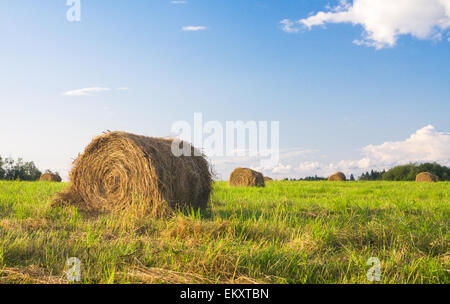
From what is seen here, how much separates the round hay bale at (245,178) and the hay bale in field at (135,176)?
8.63 metres

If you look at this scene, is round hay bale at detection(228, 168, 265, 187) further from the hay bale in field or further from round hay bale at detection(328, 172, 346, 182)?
round hay bale at detection(328, 172, 346, 182)

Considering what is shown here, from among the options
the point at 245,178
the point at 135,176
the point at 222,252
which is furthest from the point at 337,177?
the point at 222,252

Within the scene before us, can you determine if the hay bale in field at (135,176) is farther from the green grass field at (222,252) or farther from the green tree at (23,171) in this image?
the green tree at (23,171)

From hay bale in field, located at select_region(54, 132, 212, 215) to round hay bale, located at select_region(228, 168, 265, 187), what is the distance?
8.63m

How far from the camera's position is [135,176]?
6984 millimetres

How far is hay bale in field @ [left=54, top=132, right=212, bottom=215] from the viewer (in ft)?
22.1

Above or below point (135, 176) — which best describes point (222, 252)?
below

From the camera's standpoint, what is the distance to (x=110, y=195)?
7438 millimetres

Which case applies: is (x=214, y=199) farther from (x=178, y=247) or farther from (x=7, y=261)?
(x=7, y=261)

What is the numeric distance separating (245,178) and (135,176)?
1022 cm

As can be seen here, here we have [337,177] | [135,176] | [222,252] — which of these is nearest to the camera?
[222,252]

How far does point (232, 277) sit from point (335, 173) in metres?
29.4

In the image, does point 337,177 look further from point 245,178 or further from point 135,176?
point 135,176

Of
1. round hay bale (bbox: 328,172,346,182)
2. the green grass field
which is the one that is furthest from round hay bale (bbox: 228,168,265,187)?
round hay bale (bbox: 328,172,346,182)
